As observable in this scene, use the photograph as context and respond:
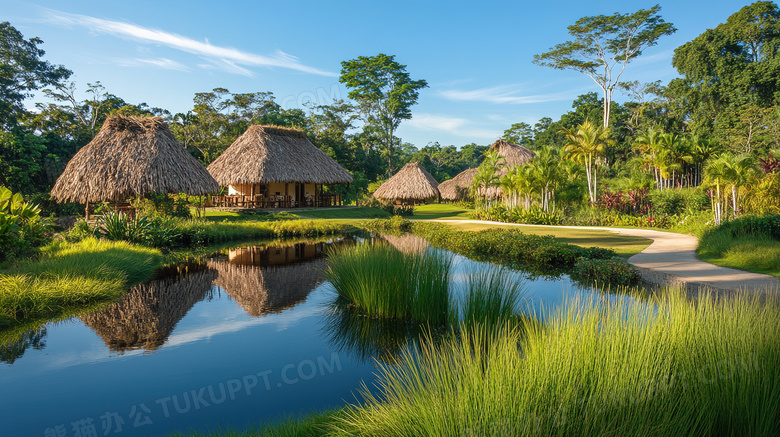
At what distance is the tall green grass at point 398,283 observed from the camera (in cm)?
536

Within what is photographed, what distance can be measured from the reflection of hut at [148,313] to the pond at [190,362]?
23 mm

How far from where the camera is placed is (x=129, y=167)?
54.3 feet

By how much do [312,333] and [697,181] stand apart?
98.4 ft

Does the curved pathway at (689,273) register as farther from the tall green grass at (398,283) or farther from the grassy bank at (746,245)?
the tall green grass at (398,283)

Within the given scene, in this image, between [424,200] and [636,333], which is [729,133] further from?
→ [636,333]

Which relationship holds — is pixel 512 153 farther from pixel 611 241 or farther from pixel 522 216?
pixel 611 241

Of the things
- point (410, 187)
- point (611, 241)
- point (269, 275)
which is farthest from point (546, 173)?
A: point (269, 275)

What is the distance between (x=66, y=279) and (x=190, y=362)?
148 inches

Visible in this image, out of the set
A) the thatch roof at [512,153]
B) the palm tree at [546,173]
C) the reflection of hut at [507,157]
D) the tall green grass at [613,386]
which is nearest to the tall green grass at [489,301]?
the tall green grass at [613,386]

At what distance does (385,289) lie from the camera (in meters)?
5.73

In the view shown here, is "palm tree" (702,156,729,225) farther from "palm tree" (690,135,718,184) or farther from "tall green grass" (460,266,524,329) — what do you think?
"palm tree" (690,135,718,184)

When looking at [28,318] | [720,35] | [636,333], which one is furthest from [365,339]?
[720,35]

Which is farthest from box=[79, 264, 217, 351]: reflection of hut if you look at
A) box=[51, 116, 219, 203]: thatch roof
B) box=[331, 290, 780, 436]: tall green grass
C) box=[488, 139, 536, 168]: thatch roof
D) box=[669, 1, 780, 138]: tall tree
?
box=[669, 1, 780, 138]: tall tree

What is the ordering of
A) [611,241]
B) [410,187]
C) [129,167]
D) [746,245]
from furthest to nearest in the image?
[410,187] → [129,167] → [611,241] → [746,245]
